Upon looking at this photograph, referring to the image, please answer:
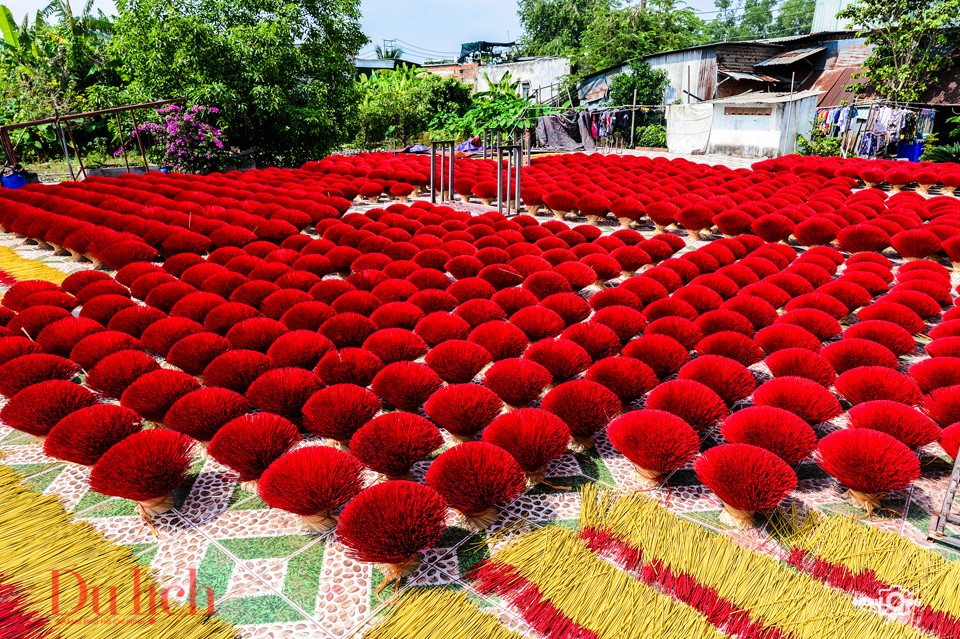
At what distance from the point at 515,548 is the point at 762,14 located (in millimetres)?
94030

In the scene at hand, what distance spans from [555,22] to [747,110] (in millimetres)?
29569

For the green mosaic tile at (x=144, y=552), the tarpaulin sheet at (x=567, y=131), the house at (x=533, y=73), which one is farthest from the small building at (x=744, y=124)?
the green mosaic tile at (x=144, y=552)

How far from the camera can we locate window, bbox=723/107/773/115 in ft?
62.4

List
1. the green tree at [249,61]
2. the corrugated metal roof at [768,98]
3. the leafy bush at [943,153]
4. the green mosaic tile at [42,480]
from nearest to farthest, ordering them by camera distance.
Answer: the green mosaic tile at [42,480] → the green tree at [249,61] → the leafy bush at [943,153] → the corrugated metal roof at [768,98]

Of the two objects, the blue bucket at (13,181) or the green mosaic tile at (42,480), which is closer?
the green mosaic tile at (42,480)

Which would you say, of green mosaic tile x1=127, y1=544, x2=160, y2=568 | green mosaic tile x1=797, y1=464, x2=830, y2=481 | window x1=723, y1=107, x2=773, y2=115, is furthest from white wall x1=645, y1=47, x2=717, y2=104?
green mosaic tile x1=127, y1=544, x2=160, y2=568

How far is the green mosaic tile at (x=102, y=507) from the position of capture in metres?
2.34

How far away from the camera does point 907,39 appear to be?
52.7ft

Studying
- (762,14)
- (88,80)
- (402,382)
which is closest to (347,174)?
(402,382)

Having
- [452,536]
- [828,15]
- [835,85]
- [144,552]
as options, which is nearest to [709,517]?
[452,536]

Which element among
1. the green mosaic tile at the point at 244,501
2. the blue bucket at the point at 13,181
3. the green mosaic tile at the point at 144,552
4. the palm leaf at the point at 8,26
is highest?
the palm leaf at the point at 8,26

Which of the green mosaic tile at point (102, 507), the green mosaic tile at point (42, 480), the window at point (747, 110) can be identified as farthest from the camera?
the window at point (747, 110)

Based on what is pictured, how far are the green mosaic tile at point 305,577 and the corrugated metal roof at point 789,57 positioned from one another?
25518mm

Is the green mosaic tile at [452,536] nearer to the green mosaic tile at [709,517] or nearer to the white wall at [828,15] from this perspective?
the green mosaic tile at [709,517]
